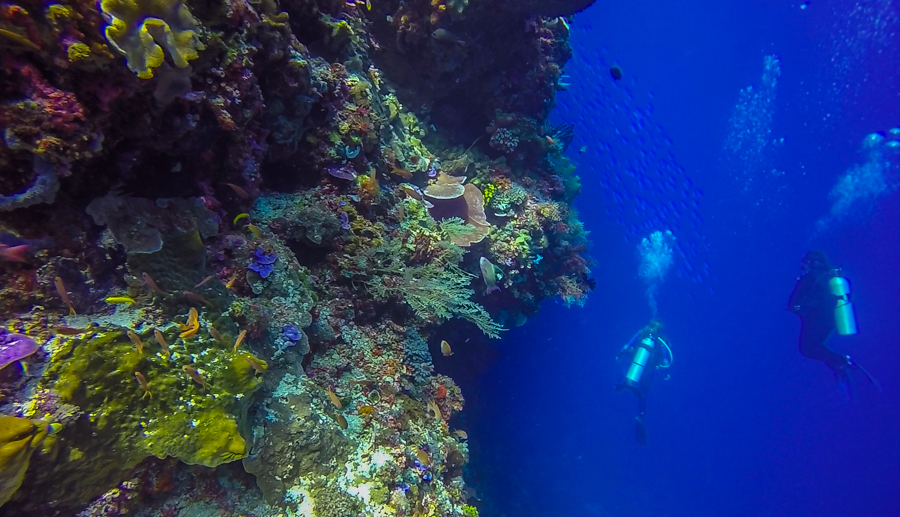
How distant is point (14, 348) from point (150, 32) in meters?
2.01

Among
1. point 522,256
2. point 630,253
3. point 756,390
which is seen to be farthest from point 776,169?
point 522,256

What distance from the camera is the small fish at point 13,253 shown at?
8.23 feet

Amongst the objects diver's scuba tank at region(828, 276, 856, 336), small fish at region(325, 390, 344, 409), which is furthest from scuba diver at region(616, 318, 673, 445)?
small fish at region(325, 390, 344, 409)

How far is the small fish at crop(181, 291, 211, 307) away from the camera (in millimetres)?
3019

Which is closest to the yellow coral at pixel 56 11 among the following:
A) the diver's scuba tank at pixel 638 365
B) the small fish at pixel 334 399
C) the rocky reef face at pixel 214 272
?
the rocky reef face at pixel 214 272

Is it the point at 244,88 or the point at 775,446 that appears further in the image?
the point at 775,446

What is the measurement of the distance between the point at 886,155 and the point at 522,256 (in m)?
54.2

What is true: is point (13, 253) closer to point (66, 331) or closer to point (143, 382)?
point (66, 331)

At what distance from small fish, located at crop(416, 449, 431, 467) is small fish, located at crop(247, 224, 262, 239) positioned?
274 centimetres

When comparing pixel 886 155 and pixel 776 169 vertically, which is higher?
pixel 776 169

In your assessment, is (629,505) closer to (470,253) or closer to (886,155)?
(470,253)

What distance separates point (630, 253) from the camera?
162ft

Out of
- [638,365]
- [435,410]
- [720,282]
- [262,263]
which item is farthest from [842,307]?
[720,282]

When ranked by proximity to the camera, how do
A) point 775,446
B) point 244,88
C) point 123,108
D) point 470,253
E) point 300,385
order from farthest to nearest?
1. point 775,446
2. point 470,253
3. point 300,385
4. point 244,88
5. point 123,108
